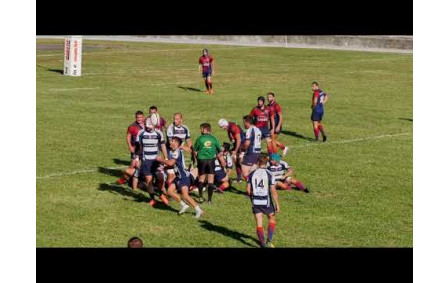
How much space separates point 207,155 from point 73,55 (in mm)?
30927

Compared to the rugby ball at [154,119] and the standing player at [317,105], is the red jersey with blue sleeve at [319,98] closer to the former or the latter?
the standing player at [317,105]

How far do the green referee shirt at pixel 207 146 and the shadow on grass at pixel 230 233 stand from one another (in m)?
2.10

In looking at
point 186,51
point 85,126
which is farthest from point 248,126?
point 186,51

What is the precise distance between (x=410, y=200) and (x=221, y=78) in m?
30.7

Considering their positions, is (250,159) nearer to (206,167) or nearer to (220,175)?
(220,175)

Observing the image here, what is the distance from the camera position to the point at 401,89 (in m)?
51.0

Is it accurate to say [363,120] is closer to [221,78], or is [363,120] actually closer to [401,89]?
[401,89]

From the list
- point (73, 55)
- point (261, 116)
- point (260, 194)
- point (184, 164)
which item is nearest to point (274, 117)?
point (261, 116)

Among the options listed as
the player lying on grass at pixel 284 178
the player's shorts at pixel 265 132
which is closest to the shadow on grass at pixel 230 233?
the player lying on grass at pixel 284 178

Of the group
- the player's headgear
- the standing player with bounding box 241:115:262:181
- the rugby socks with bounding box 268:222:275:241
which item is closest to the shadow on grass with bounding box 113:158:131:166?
the standing player with bounding box 241:115:262:181

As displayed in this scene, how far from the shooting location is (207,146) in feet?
75.6

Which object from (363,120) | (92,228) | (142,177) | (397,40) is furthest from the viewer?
(397,40)

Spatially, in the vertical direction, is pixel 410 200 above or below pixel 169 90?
below
